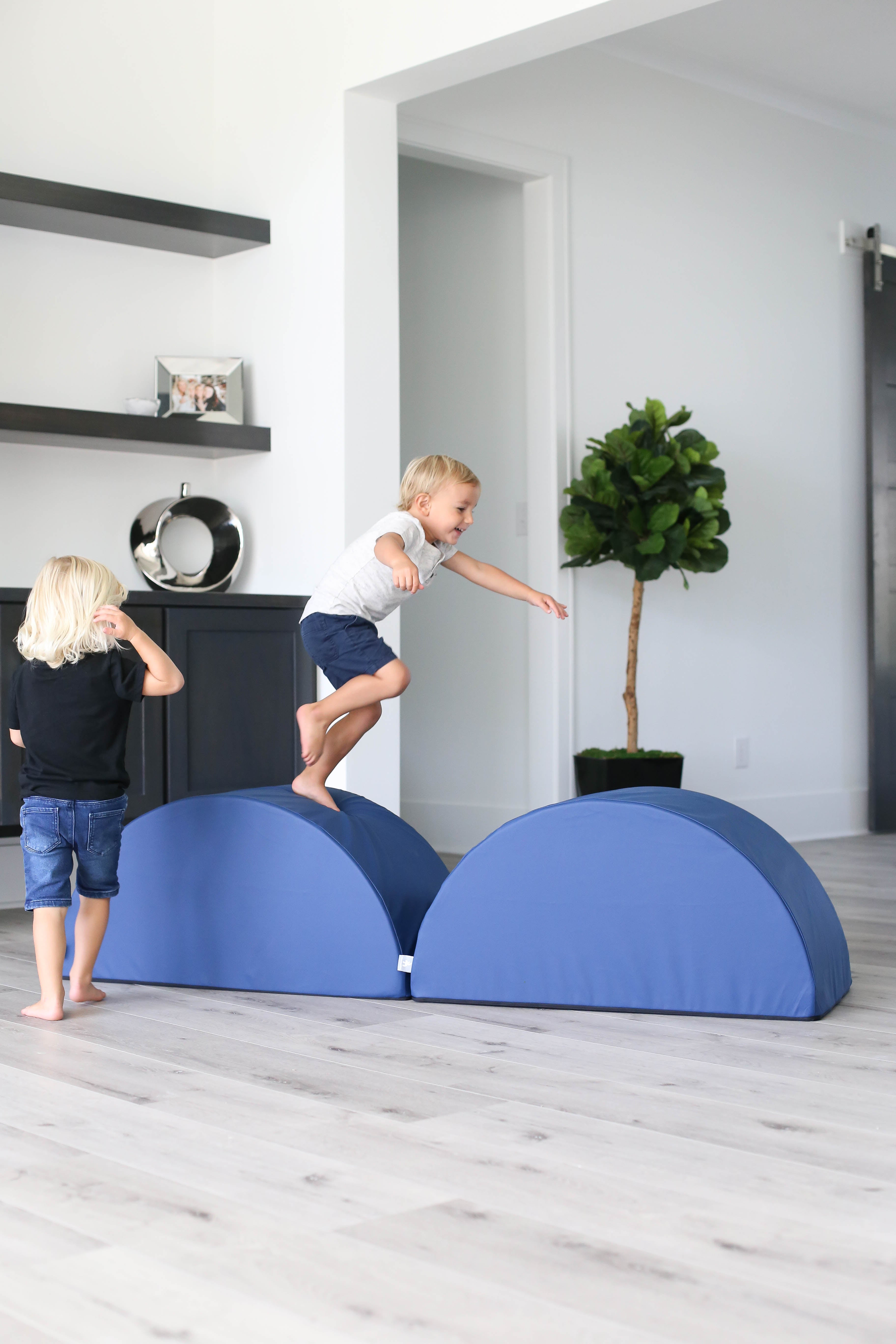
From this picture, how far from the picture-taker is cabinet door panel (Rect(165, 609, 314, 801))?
4.03 meters

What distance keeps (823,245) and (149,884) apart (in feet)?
14.2

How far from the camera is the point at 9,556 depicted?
4.20m

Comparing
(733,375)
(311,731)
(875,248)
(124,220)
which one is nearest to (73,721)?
(311,731)

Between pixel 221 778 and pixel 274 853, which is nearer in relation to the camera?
pixel 274 853

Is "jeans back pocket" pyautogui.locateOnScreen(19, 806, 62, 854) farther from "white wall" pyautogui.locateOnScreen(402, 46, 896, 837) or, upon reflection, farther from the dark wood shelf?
"white wall" pyautogui.locateOnScreen(402, 46, 896, 837)

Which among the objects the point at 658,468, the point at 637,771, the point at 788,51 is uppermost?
the point at 788,51

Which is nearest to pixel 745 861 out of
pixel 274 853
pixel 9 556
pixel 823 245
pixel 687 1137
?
pixel 687 1137

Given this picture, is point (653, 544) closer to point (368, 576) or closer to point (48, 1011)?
point (368, 576)

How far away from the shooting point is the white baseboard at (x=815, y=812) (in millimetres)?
5707

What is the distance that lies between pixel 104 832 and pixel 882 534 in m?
4.29

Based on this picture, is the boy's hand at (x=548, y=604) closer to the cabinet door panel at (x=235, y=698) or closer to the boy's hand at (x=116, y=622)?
the boy's hand at (x=116, y=622)

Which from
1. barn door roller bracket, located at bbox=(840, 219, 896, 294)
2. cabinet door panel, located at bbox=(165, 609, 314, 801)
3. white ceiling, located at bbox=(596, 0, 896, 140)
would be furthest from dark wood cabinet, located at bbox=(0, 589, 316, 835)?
barn door roller bracket, located at bbox=(840, 219, 896, 294)

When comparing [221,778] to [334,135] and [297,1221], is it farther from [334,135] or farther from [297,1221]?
Answer: [297,1221]

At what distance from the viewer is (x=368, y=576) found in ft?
10.8
